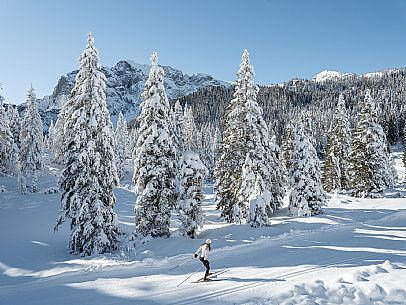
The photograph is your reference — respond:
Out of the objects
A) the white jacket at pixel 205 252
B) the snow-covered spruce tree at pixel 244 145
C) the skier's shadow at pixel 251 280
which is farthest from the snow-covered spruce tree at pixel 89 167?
the skier's shadow at pixel 251 280

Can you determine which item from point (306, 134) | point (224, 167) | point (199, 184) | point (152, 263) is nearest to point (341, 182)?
point (306, 134)

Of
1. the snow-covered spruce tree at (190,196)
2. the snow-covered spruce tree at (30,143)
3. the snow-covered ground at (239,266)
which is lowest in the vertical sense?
the snow-covered ground at (239,266)

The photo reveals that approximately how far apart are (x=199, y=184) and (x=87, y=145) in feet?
26.0

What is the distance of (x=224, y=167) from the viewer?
3022 cm

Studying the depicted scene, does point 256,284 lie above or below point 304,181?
below

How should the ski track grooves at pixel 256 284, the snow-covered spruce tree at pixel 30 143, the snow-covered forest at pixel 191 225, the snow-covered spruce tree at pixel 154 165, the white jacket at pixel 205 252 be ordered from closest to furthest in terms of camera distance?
the ski track grooves at pixel 256 284 < the snow-covered forest at pixel 191 225 < the white jacket at pixel 205 252 < the snow-covered spruce tree at pixel 154 165 < the snow-covered spruce tree at pixel 30 143

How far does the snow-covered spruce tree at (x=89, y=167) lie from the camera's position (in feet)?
71.8

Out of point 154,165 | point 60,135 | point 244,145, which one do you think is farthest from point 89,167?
point 60,135

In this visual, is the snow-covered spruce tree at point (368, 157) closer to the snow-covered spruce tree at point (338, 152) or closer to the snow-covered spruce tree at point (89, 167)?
the snow-covered spruce tree at point (338, 152)

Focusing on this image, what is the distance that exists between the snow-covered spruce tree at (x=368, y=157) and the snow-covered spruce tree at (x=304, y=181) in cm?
796

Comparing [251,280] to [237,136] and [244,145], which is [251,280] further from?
[237,136]

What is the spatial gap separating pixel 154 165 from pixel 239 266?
32.1 feet

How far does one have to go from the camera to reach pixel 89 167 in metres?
22.5

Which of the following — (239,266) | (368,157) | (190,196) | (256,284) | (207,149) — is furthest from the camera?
(207,149)
